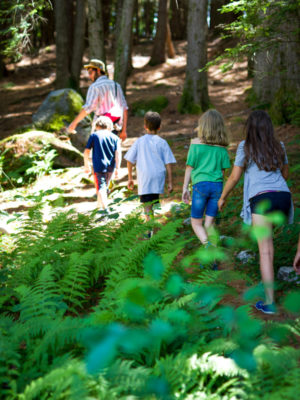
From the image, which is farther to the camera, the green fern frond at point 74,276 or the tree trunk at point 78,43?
the tree trunk at point 78,43

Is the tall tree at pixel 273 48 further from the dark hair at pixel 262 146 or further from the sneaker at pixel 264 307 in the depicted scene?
the sneaker at pixel 264 307

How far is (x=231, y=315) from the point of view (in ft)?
4.63

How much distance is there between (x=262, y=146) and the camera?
12.2 feet

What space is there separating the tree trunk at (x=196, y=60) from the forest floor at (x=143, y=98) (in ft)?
1.84

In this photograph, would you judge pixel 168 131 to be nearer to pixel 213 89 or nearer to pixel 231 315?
pixel 213 89

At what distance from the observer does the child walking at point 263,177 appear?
364 centimetres

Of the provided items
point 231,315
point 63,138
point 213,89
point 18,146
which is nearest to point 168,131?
point 63,138

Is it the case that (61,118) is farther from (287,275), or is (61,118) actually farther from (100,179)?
(287,275)

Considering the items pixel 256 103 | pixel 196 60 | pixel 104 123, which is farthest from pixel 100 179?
pixel 196 60

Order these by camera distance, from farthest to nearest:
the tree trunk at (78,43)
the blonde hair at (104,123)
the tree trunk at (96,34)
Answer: the tree trunk at (78,43) < the tree trunk at (96,34) < the blonde hair at (104,123)

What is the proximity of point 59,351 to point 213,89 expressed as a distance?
16.5 metres

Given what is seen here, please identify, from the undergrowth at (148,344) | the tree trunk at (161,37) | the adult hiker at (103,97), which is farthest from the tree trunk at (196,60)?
the undergrowth at (148,344)

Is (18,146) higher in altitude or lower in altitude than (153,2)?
lower

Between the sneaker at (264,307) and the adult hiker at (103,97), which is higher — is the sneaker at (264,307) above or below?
below
